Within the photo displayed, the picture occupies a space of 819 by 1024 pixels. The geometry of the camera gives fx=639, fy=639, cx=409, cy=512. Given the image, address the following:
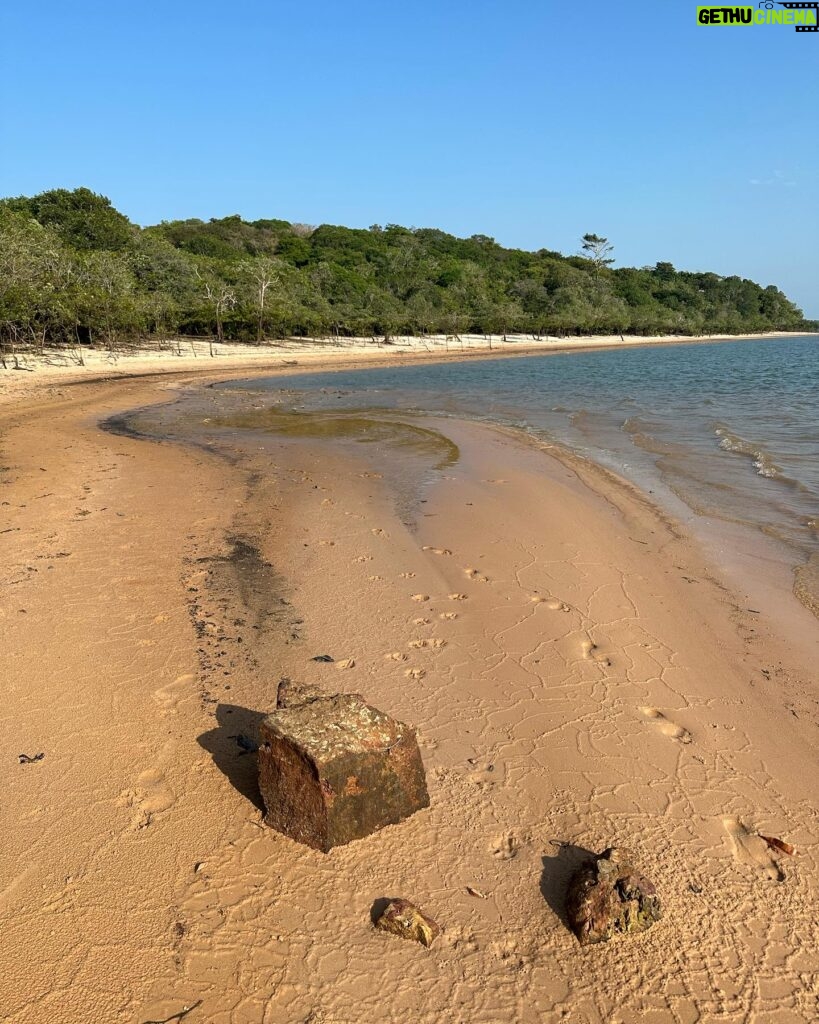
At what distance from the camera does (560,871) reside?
2.87m

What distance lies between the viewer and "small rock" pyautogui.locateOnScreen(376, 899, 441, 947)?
254cm

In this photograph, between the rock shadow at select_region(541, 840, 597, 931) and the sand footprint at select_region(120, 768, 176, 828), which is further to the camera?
the sand footprint at select_region(120, 768, 176, 828)

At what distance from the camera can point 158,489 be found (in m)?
9.12

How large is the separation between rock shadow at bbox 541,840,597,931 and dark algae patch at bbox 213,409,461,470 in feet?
27.7

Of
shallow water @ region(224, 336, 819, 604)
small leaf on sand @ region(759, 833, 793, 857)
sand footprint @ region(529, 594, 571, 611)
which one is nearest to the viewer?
small leaf on sand @ region(759, 833, 793, 857)

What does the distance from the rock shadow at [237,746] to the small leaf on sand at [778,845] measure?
8.06ft

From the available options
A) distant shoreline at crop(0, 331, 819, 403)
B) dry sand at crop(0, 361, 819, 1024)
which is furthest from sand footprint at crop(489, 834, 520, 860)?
distant shoreline at crop(0, 331, 819, 403)

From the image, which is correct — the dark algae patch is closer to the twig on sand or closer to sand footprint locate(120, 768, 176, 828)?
sand footprint locate(120, 768, 176, 828)

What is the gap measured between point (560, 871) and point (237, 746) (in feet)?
5.97

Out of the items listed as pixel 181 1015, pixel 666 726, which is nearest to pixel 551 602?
pixel 666 726

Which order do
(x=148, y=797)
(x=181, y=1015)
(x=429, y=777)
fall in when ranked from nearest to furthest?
(x=181, y=1015), (x=148, y=797), (x=429, y=777)

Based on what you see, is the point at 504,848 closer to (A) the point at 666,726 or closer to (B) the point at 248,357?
(A) the point at 666,726

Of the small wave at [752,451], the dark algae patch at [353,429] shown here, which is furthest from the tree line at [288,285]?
the small wave at [752,451]

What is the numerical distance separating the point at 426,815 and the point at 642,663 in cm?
222
